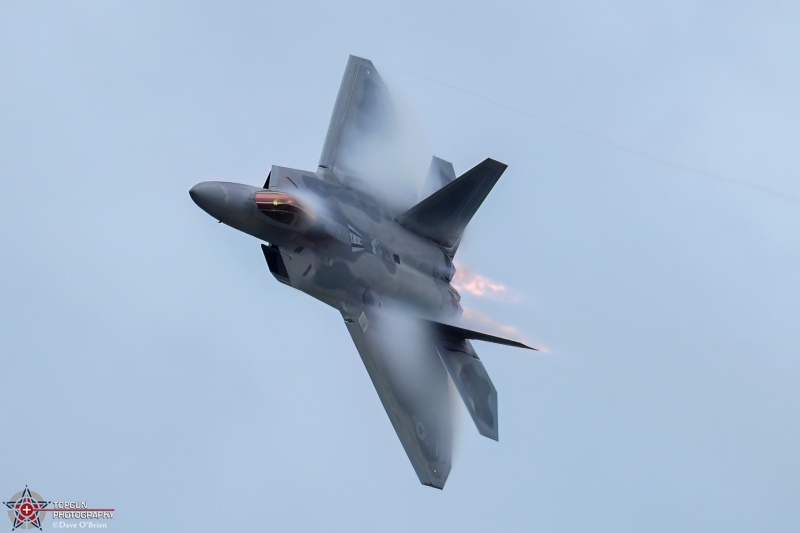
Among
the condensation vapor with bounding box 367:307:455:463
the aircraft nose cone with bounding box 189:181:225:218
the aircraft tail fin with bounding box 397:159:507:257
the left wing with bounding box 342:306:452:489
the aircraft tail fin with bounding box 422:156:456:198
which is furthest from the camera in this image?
the aircraft tail fin with bounding box 422:156:456:198

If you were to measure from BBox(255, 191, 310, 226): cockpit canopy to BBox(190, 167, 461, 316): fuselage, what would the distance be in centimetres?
3

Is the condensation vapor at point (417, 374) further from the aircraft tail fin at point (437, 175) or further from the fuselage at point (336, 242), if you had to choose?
the aircraft tail fin at point (437, 175)

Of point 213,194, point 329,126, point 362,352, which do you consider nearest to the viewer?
point 213,194

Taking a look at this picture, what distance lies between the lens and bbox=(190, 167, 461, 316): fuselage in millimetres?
30797

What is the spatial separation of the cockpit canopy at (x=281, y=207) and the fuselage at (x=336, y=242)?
25mm

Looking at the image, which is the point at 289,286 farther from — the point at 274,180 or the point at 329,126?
the point at 329,126

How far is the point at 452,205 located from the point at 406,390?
218 inches

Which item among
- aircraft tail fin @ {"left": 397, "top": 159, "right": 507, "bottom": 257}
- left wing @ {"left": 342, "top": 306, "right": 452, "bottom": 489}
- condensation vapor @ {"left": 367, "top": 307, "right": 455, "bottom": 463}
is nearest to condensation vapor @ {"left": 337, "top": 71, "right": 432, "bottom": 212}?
aircraft tail fin @ {"left": 397, "top": 159, "right": 507, "bottom": 257}

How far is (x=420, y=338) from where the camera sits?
34.3m

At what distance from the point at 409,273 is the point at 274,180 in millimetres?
4773

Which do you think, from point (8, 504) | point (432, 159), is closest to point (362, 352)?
point (432, 159)

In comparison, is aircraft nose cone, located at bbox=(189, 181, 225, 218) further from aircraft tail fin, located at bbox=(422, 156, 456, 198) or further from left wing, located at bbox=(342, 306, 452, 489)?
aircraft tail fin, located at bbox=(422, 156, 456, 198)

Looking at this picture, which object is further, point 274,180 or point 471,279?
point 471,279

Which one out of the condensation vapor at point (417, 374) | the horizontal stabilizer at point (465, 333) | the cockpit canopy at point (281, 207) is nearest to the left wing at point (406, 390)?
the condensation vapor at point (417, 374)
